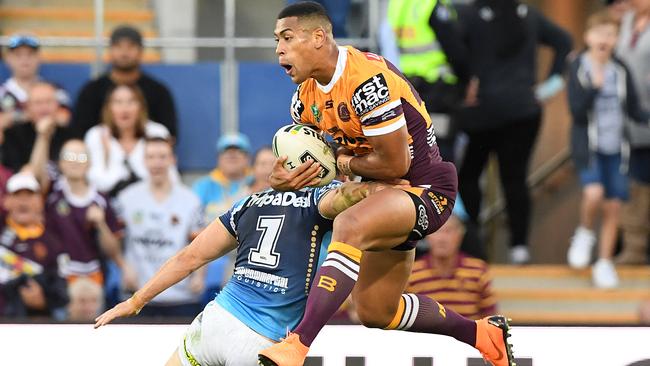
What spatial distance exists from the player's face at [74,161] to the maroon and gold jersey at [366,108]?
3.26 metres

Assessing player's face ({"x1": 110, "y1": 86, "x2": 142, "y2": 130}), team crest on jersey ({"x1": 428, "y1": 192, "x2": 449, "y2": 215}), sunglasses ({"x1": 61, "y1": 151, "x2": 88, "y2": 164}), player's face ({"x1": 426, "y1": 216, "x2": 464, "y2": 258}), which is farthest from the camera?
player's face ({"x1": 110, "y1": 86, "x2": 142, "y2": 130})

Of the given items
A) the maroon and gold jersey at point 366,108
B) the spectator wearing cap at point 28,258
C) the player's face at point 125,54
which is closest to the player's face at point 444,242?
the maroon and gold jersey at point 366,108

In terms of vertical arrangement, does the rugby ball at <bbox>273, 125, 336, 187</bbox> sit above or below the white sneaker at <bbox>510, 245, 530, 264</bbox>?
above

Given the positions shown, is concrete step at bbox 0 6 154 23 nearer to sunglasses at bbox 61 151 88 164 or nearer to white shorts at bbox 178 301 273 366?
sunglasses at bbox 61 151 88 164

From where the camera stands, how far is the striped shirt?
8930 mm

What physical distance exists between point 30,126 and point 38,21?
1673 mm

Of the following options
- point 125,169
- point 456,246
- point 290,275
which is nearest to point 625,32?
point 456,246

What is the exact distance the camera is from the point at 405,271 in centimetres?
719

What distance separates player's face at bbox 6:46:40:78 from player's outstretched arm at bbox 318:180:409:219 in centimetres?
440

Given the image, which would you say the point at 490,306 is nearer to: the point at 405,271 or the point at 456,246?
the point at 456,246

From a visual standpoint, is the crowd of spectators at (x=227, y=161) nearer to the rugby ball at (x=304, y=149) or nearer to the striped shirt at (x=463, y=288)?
the striped shirt at (x=463, y=288)

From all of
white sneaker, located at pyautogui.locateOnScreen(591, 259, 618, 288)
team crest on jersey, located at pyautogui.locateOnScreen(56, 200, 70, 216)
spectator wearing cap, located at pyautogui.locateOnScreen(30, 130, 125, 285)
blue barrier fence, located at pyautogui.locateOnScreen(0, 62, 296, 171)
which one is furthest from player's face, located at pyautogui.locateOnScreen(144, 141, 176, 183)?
white sneaker, located at pyautogui.locateOnScreen(591, 259, 618, 288)

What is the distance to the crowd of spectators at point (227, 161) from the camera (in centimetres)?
961

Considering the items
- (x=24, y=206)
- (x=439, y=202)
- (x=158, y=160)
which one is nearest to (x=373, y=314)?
(x=439, y=202)
